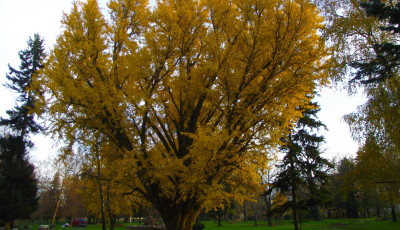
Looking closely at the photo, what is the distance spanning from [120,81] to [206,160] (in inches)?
187

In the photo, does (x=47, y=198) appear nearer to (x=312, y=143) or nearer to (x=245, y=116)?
(x=312, y=143)

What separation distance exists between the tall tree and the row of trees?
1947 cm

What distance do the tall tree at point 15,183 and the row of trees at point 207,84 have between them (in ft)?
63.9

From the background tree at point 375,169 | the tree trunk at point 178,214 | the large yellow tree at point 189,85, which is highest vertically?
the large yellow tree at point 189,85

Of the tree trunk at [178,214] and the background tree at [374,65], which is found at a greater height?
the background tree at [374,65]

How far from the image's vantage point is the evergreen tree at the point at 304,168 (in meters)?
19.1

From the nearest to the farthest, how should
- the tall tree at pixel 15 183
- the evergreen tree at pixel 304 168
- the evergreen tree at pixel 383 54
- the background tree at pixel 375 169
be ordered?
the evergreen tree at pixel 383 54
the background tree at pixel 375 169
the evergreen tree at pixel 304 168
the tall tree at pixel 15 183

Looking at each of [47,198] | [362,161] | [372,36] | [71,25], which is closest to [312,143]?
[362,161]

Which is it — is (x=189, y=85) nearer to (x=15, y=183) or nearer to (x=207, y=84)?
(x=207, y=84)

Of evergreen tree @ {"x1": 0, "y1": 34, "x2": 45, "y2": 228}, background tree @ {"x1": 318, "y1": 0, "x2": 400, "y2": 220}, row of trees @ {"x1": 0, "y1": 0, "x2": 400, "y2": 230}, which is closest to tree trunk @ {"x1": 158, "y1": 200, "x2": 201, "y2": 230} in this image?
row of trees @ {"x1": 0, "y1": 0, "x2": 400, "y2": 230}

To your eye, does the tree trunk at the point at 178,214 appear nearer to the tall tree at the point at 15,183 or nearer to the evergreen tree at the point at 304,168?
the evergreen tree at the point at 304,168

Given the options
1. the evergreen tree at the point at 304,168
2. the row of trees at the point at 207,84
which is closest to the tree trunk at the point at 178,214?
the row of trees at the point at 207,84

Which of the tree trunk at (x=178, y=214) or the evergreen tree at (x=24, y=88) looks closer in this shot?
the tree trunk at (x=178, y=214)

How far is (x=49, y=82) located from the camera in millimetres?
8242
